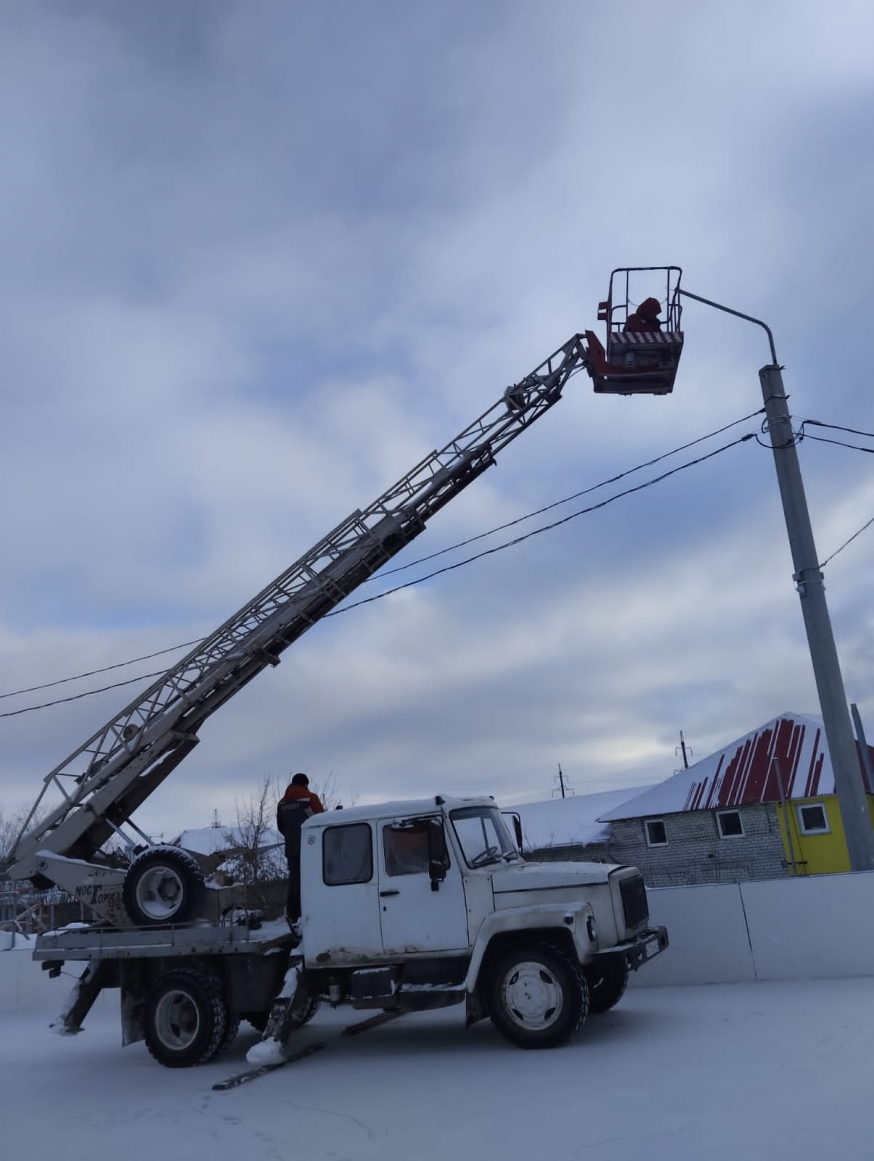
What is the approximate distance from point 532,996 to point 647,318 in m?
8.00

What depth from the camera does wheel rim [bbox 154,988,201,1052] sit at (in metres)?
9.02

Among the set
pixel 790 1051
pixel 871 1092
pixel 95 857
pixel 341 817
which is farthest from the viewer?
pixel 95 857

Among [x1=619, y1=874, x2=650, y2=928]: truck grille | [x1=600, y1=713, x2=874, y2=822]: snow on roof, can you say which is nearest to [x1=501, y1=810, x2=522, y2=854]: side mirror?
[x1=619, y1=874, x2=650, y2=928]: truck grille

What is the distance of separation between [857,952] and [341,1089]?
5417 mm

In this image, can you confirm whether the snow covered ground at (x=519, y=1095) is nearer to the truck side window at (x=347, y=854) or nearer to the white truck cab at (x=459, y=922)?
the white truck cab at (x=459, y=922)

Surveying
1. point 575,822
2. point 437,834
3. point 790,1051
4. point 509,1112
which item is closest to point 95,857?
point 437,834

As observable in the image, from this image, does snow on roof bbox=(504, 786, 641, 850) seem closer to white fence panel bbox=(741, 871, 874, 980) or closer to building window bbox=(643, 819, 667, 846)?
building window bbox=(643, 819, 667, 846)

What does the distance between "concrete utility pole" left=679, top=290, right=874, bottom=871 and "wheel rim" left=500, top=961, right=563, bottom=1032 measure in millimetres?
3977

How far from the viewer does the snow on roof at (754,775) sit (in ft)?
96.3

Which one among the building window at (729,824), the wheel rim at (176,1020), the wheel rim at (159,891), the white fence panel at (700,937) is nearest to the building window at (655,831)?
the building window at (729,824)

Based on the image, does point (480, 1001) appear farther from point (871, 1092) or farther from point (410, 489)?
point (410, 489)

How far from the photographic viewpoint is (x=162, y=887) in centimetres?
967

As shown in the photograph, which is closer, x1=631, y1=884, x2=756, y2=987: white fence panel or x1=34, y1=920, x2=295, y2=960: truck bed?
x1=34, y1=920, x2=295, y2=960: truck bed

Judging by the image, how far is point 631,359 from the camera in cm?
1195
